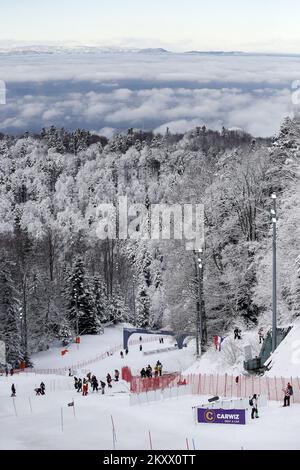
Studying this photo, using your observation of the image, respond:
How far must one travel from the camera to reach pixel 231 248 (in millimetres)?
53969

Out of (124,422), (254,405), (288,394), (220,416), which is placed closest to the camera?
(220,416)

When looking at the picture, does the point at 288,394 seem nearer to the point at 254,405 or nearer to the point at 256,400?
the point at 256,400

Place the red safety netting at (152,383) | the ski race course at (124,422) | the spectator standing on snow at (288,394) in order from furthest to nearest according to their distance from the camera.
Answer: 1. the red safety netting at (152,383)
2. the spectator standing on snow at (288,394)
3. the ski race course at (124,422)

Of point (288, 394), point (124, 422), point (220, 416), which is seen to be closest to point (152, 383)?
point (124, 422)

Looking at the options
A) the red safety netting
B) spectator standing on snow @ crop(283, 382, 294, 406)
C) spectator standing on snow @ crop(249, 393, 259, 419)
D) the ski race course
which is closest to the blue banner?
the ski race course

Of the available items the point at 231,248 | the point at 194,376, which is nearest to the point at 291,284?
the point at 194,376

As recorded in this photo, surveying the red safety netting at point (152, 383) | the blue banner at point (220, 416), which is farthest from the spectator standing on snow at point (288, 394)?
the red safety netting at point (152, 383)

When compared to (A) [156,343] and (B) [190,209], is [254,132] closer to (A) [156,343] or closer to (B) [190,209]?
(A) [156,343]

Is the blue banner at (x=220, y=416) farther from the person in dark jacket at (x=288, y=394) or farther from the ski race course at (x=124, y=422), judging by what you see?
the person in dark jacket at (x=288, y=394)

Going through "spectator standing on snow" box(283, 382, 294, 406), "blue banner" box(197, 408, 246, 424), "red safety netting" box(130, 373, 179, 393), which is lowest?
"red safety netting" box(130, 373, 179, 393)

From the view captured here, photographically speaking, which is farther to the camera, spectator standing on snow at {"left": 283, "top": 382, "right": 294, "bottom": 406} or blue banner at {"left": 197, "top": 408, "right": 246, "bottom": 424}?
spectator standing on snow at {"left": 283, "top": 382, "right": 294, "bottom": 406}

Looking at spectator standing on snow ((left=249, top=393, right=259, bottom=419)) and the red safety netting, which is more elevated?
spectator standing on snow ((left=249, top=393, right=259, bottom=419))

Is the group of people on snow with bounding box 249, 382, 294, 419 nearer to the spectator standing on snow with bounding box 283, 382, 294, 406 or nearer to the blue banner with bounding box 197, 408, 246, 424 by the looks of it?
the spectator standing on snow with bounding box 283, 382, 294, 406

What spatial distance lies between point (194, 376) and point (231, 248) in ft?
58.9
